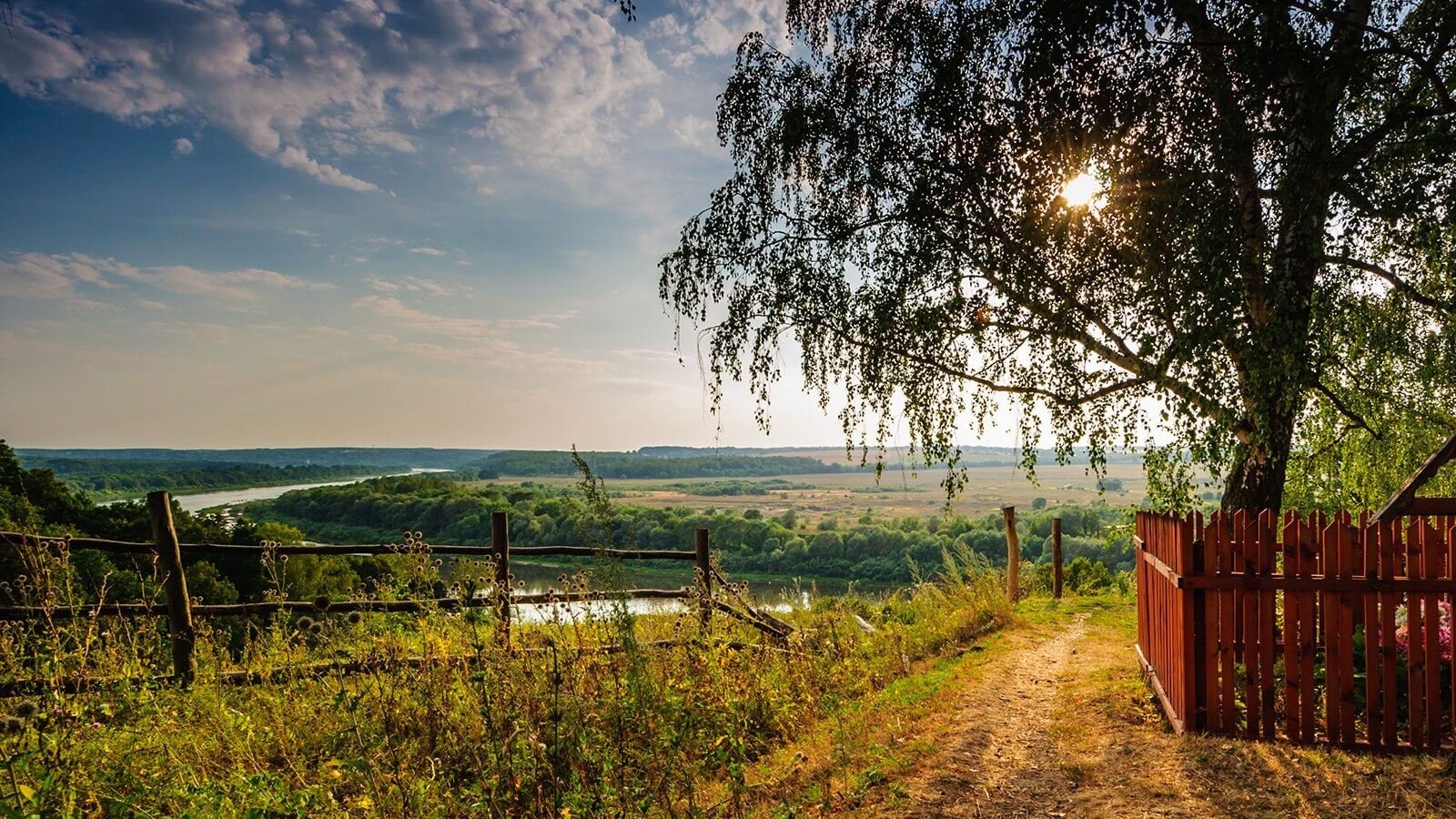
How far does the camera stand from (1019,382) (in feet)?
25.0

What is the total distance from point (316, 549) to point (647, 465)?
61.5 meters

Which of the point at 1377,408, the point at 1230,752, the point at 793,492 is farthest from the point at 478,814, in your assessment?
the point at 793,492

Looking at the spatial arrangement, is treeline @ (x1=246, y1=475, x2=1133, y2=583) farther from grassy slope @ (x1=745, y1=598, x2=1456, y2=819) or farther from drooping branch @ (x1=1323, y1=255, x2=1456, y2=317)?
grassy slope @ (x1=745, y1=598, x2=1456, y2=819)

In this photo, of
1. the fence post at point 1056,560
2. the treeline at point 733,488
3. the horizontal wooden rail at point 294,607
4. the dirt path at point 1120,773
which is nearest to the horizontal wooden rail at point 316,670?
the horizontal wooden rail at point 294,607

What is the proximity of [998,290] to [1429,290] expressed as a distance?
492cm

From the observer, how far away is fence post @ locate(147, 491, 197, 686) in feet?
21.4

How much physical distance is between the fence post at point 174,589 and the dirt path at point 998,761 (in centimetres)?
628

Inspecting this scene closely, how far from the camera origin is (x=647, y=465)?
68.4 m

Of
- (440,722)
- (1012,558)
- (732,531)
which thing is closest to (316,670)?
(440,722)

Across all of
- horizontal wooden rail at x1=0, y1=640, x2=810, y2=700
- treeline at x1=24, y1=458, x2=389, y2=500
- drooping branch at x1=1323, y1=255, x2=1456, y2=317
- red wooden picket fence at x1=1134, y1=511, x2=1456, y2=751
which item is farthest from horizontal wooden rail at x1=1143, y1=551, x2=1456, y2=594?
treeline at x1=24, y1=458, x2=389, y2=500

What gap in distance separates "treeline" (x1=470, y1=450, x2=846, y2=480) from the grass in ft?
5.32

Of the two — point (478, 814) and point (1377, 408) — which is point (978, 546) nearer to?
point (1377, 408)

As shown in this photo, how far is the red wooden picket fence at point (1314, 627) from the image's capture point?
4949mm

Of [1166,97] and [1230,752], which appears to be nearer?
[1230,752]
